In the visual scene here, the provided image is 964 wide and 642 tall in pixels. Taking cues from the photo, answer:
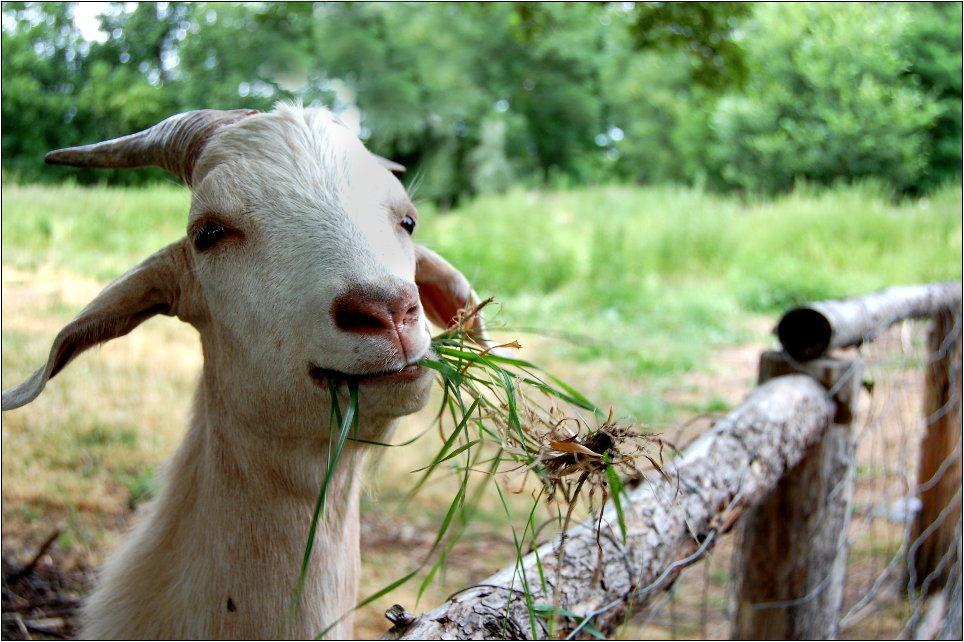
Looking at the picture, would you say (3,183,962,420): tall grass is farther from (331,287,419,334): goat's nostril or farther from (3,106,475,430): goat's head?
(331,287,419,334): goat's nostril

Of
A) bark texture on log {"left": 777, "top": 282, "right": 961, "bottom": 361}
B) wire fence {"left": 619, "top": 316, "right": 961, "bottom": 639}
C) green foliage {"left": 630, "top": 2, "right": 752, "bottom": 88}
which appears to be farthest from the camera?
green foliage {"left": 630, "top": 2, "right": 752, "bottom": 88}

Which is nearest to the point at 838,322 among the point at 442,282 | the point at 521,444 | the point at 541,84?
the point at 442,282

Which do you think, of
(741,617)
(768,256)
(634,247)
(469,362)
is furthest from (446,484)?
(768,256)

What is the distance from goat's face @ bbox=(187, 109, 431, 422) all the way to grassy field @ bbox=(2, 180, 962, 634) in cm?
40

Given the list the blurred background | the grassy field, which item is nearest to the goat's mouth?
the blurred background

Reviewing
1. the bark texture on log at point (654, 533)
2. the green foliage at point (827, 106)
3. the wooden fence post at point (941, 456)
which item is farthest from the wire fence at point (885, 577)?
the green foliage at point (827, 106)

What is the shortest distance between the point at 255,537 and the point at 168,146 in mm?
972

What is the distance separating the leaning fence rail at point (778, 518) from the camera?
1521 mm

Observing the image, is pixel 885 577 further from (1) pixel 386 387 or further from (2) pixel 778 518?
(1) pixel 386 387

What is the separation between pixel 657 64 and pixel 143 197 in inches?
485

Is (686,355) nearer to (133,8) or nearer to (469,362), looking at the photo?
(133,8)

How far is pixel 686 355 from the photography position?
24.8 feet

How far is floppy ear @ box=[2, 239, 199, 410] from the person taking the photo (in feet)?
5.96

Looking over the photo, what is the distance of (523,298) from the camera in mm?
9195
